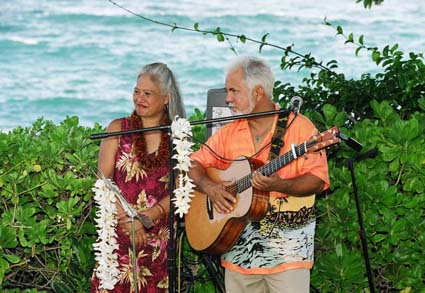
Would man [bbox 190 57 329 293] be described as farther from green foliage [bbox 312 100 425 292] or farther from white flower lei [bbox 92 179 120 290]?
green foliage [bbox 312 100 425 292]

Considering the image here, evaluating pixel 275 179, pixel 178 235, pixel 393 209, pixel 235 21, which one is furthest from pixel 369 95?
pixel 235 21

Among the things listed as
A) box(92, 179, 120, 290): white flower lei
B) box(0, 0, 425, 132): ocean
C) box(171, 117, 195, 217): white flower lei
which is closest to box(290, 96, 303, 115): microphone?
box(171, 117, 195, 217): white flower lei

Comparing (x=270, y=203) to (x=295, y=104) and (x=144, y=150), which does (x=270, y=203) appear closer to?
(x=295, y=104)

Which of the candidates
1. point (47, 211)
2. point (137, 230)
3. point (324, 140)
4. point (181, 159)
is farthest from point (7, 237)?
point (324, 140)

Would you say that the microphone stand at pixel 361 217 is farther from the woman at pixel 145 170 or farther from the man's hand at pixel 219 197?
the woman at pixel 145 170

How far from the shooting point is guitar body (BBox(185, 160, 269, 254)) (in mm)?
3568

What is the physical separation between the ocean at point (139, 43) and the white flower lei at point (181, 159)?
1255 cm

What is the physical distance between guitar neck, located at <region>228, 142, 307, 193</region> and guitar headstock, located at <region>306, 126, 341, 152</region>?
0.03 m

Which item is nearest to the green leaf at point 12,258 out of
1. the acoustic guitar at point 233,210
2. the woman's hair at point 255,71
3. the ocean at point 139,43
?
the acoustic guitar at point 233,210

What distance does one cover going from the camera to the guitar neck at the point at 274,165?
3.35 m

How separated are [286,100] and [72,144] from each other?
1.48 metres

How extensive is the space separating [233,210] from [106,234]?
504 mm

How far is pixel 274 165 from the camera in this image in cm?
346

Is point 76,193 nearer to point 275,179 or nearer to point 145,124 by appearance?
point 145,124
